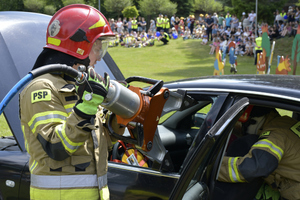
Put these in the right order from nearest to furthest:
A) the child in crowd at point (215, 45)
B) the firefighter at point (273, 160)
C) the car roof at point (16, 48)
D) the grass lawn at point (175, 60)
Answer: the firefighter at point (273, 160) < the car roof at point (16, 48) < the grass lawn at point (175, 60) < the child in crowd at point (215, 45)

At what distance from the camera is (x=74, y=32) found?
186 cm

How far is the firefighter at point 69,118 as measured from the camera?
1532 millimetres

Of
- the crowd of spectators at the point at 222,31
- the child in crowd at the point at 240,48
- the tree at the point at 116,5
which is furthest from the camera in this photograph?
the tree at the point at 116,5

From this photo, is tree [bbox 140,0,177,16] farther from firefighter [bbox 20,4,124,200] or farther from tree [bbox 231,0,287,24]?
firefighter [bbox 20,4,124,200]

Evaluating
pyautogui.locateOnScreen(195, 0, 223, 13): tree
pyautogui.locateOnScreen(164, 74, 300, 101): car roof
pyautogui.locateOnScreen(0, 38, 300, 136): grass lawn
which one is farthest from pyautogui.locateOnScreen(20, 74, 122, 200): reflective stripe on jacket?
pyautogui.locateOnScreen(195, 0, 223, 13): tree

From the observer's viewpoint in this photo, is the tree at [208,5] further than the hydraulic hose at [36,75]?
Yes

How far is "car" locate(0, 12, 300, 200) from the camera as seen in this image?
5.02 ft

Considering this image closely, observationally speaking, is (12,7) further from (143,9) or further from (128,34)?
(128,34)

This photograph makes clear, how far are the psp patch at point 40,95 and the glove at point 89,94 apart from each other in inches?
8.4

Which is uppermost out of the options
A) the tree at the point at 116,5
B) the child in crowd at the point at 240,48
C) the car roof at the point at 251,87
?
the tree at the point at 116,5

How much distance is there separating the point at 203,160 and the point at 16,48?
2485mm

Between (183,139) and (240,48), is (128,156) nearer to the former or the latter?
(183,139)

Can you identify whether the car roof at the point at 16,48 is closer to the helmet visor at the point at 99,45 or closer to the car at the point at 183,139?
the car at the point at 183,139

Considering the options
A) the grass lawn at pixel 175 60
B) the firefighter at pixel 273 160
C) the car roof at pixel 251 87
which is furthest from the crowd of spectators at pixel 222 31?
the car roof at pixel 251 87
